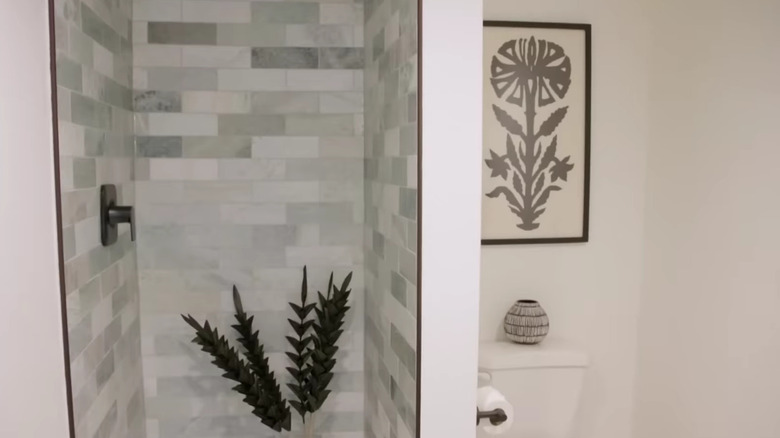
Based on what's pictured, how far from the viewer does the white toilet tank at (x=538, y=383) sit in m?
2.18

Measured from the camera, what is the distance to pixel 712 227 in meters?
2.13

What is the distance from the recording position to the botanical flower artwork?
2.29 m

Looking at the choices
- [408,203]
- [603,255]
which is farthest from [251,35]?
[603,255]

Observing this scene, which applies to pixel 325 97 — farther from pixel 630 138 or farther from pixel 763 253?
pixel 763 253

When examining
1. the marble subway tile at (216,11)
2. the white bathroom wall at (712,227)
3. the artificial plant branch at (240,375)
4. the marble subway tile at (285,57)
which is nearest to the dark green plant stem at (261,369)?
the artificial plant branch at (240,375)

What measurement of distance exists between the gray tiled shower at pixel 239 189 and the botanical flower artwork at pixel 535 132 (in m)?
0.52

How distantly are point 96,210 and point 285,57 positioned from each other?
0.74 meters

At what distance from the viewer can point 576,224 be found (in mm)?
2373

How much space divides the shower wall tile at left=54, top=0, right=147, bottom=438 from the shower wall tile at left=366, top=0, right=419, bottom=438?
0.64 metres

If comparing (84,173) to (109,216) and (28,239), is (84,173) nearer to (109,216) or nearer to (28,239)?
(109,216)

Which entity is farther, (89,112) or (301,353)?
(301,353)

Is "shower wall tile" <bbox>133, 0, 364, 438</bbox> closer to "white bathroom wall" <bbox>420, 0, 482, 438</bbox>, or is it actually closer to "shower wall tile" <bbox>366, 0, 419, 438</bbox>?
"shower wall tile" <bbox>366, 0, 419, 438</bbox>

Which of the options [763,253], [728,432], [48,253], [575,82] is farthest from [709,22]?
[48,253]

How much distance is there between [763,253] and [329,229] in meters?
1.24
